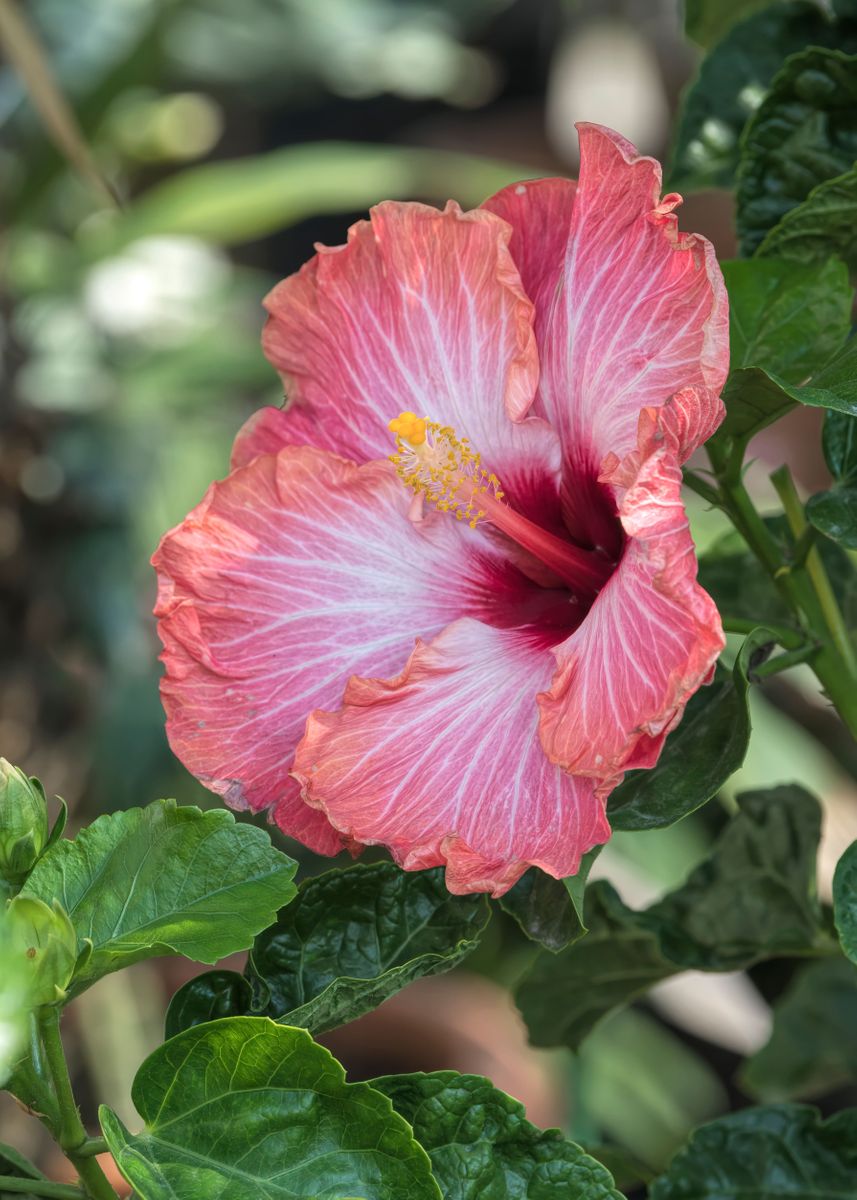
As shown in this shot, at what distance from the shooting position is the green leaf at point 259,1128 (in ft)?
1.89

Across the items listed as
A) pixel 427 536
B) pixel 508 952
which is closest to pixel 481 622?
pixel 427 536

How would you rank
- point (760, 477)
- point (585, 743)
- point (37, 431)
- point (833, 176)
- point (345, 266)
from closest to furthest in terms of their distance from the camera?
point (585, 743)
point (345, 266)
point (833, 176)
point (37, 431)
point (760, 477)

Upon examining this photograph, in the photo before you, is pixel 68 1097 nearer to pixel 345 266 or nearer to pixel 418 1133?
pixel 418 1133

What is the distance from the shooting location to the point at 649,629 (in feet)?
1.99

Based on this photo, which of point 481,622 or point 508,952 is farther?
point 508,952

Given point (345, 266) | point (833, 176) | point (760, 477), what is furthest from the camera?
point (760, 477)

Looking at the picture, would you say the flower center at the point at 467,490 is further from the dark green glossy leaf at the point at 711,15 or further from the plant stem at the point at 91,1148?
the dark green glossy leaf at the point at 711,15

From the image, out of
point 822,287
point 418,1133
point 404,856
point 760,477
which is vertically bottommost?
point 760,477

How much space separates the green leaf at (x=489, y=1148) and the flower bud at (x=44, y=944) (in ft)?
0.57

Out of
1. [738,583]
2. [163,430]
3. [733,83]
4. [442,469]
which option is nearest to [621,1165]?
[738,583]

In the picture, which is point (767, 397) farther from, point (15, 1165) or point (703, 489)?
point (15, 1165)

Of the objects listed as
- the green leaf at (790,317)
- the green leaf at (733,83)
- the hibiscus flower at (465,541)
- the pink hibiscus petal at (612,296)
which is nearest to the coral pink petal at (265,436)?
the hibiscus flower at (465,541)

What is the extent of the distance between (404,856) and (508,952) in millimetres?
1790

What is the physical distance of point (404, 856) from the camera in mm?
632
